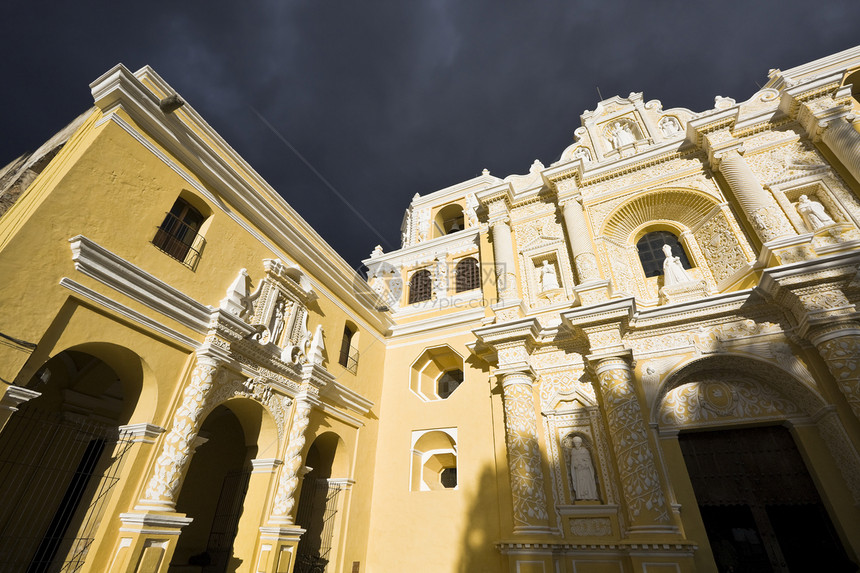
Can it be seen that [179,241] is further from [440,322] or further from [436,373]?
[436,373]

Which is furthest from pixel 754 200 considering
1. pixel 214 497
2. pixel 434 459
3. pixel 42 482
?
pixel 42 482

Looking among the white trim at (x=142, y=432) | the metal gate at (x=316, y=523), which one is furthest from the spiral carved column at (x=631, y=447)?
the white trim at (x=142, y=432)

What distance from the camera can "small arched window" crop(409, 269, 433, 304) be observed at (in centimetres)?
1273

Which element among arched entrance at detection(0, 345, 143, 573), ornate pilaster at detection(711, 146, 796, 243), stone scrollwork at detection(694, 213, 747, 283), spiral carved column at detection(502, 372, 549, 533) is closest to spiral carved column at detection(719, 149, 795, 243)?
ornate pilaster at detection(711, 146, 796, 243)

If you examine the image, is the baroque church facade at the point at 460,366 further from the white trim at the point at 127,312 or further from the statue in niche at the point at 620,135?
the statue in niche at the point at 620,135

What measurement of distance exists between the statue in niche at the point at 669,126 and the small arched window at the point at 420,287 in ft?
25.9

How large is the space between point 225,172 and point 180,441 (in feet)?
15.6

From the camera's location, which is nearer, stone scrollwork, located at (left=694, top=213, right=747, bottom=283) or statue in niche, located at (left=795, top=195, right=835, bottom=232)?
statue in niche, located at (left=795, top=195, right=835, bottom=232)

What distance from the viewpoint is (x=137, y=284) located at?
19.0 ft

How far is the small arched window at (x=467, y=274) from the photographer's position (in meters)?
11.9

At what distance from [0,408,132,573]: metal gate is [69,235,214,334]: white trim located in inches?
69.1

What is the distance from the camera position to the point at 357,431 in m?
9.83

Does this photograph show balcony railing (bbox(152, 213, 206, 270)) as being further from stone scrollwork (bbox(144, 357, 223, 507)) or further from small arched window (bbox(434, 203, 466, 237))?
small arched window (bbox(434, 203, 466, 237))

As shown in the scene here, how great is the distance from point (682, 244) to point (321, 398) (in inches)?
368
